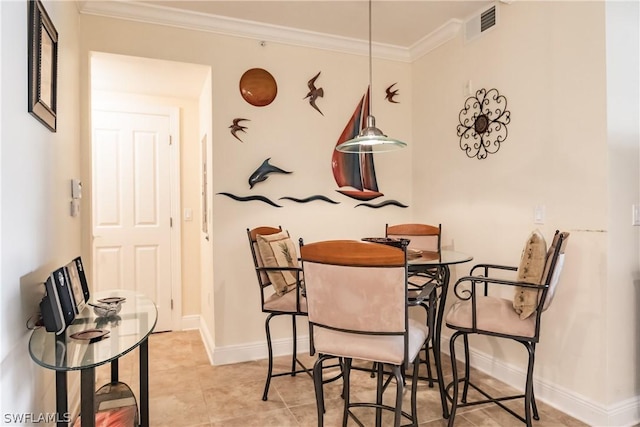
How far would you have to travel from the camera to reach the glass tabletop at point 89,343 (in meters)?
1.28

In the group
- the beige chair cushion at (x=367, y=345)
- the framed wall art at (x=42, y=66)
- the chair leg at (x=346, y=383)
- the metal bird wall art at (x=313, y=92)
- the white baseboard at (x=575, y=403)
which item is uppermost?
the metal bird wall art at (x=313, y=92)

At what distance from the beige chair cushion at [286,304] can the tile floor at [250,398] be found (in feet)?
1.86

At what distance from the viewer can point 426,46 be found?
348 centimetres

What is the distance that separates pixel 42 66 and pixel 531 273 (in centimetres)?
249

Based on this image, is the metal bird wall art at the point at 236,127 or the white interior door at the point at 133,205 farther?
the white interior door at the point at 133,205

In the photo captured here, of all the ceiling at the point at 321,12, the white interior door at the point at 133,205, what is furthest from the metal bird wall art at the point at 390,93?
the white interior door at the point at 133,205

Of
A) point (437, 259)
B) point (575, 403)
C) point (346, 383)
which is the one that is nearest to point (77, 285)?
point (346, 383)

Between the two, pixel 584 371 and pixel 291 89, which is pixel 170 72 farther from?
pixel 584 371

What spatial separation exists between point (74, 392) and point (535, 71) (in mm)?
3448

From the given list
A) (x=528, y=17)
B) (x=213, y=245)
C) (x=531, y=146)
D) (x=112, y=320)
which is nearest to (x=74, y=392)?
(x=112, y=320)

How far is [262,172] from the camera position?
3.20 metres

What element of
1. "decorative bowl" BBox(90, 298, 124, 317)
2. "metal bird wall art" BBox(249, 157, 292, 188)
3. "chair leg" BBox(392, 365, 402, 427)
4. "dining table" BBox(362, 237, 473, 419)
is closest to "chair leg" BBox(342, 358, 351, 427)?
"chair leg" BBox(392, 365, 402, 427)

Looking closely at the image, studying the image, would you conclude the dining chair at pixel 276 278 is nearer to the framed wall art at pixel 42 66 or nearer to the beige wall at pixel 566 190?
the framed wall art at pixel 42 66

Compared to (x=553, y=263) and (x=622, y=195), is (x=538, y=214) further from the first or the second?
(x=553, y=263)
